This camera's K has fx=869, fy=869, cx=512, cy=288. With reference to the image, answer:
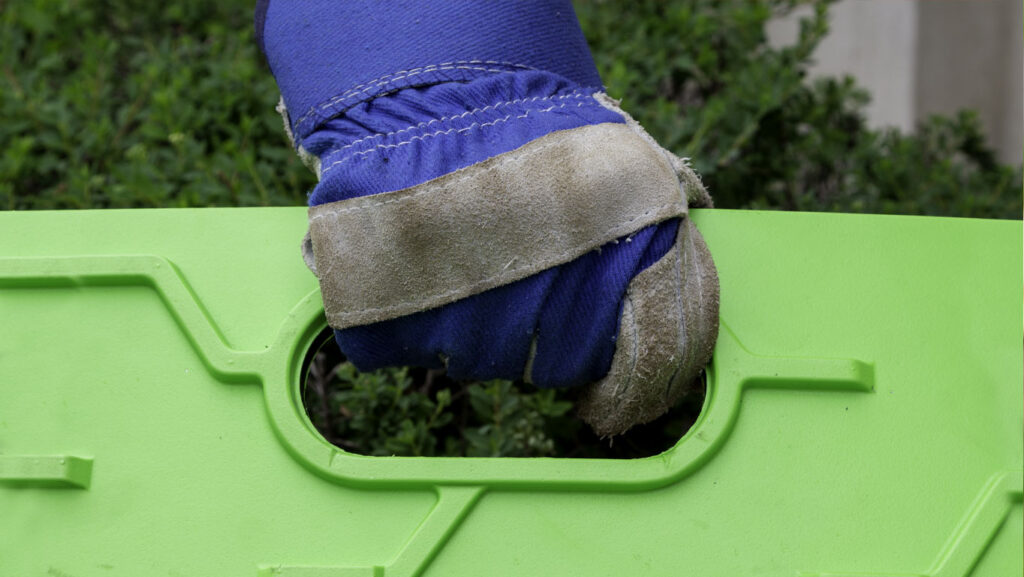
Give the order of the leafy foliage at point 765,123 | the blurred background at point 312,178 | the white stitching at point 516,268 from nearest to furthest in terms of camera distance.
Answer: the white stitching at point 516,268
the blurred background at point 312,178
the leafy foliage at point 765,123

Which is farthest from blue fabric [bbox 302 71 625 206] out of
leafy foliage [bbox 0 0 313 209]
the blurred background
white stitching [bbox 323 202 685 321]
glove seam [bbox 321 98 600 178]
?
leafy foliage [bbox 0 0 313 209]

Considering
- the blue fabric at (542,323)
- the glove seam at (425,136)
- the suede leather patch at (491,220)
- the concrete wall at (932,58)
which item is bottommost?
the concrete wall at (932,58)

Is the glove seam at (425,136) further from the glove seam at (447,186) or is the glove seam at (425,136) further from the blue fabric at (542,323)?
the blue fabric at (542,323)

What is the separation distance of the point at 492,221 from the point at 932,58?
189 centimetres

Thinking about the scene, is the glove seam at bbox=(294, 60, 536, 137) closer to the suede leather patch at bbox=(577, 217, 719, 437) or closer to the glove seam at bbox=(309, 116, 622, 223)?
the glove seam at bbox=(309, 116, 622, 223)

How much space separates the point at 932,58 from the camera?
7.39 feet

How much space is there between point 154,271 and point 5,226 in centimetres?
19

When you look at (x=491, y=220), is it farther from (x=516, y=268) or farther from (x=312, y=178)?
(x=312, y=178)

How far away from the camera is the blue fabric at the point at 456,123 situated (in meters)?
0.84

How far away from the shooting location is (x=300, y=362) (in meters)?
0.94

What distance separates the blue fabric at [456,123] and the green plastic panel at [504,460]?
106 millimetres

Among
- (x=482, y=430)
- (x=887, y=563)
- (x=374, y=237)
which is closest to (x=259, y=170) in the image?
(x=482, y=430)

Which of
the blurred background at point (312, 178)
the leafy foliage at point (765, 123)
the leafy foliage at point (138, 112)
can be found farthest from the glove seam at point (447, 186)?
the leafy foliage at point (765, 123)

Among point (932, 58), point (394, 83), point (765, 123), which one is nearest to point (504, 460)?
point (394, 83)
